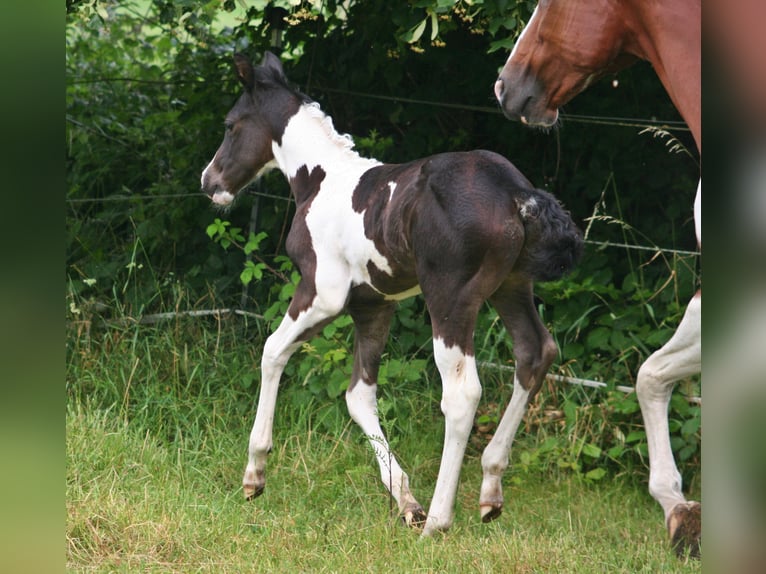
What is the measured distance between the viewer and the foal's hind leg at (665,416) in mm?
3547

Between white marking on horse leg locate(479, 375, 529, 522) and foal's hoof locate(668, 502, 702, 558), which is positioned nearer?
foal's hoof locate(668, 502, 702, 558)

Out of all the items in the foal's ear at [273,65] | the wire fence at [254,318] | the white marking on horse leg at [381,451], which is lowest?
the wire fence at [254,318]

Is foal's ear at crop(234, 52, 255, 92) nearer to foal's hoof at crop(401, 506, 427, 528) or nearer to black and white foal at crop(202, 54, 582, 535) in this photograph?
black and white foal at crop(202, 54, 582, 535)

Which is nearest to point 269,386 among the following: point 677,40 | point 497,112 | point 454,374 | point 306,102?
point 454,374

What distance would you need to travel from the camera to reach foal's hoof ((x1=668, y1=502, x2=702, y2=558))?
3535 mm

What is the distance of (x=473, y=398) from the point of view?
371 cm

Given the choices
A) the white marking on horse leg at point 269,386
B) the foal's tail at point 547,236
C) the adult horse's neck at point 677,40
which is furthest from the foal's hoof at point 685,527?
the white marking on horse leg at point 269,386

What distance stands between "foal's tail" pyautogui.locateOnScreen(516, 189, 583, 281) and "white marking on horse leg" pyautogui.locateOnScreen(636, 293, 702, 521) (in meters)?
0.48

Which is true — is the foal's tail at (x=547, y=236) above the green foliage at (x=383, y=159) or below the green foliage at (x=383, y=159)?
above

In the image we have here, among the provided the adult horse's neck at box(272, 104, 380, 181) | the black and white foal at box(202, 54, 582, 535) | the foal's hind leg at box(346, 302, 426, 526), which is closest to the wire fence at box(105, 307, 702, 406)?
the foal's hind leg at box(346, 302, 426, 526)

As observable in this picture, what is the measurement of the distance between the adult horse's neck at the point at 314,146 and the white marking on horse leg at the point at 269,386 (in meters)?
Result: 0.71

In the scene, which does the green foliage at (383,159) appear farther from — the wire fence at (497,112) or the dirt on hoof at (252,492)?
the dirt on hoof at (252,492)

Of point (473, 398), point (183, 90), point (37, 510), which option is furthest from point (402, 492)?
point (183, 90)

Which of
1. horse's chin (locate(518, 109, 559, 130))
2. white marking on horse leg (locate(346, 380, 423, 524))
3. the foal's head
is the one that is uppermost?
horse's chin (locate(518, 109, 559, 130))
